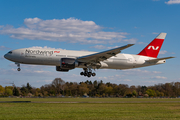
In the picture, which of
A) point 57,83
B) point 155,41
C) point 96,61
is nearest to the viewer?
point 96,61

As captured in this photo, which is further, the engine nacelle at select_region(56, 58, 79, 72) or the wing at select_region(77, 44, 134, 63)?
the engine nacelle at select_region(56, 58, 79, 72)

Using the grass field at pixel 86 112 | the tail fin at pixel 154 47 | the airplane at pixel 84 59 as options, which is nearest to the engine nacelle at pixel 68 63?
the airplane at pixel 84 59

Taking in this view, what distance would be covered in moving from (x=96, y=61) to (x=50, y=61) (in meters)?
9.45

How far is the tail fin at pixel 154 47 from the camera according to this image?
50.4m

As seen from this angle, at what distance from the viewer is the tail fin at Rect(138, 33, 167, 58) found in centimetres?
5038

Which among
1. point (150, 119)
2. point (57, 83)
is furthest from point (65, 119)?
point (57, 83)

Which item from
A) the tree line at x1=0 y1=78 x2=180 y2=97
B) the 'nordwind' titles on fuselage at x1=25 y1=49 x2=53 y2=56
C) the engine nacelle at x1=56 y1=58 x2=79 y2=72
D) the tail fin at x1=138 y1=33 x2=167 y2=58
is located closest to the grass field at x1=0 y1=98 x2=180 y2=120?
the engine nacelle at x1=56 y1=58 x2=79 y2=72

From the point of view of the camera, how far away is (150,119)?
2455 centimetres

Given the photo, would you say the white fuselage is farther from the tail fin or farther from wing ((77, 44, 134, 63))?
the tail fin

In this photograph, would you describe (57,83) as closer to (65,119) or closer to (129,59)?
(129,59)

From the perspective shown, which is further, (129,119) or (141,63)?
(141,63)

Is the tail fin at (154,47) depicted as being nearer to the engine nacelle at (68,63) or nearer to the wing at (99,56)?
the wing at (99,56)

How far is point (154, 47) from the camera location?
51156 mm

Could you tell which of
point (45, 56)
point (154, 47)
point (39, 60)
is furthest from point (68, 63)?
point (154, 47)
